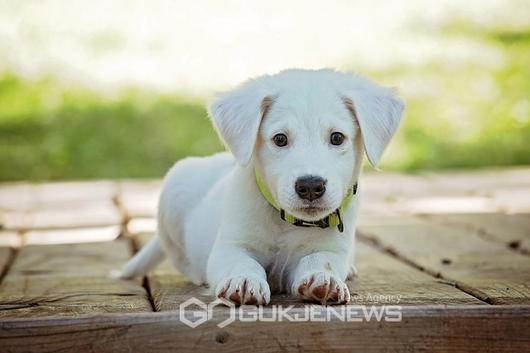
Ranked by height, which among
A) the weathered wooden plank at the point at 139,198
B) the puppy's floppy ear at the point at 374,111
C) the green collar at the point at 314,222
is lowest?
the weathered wooden plank at the point at 139,198

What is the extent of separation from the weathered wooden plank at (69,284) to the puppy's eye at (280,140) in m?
0.86

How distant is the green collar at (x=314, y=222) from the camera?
13.4 feet

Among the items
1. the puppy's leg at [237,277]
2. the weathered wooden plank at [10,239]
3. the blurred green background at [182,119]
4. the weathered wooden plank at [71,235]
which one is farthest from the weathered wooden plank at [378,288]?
the blurred green background at [182,119]

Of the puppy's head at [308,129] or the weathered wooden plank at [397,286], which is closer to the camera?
the puppy's head at [308,129]

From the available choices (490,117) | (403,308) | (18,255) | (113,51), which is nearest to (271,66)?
(113,51)

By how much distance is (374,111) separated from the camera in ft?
13.8

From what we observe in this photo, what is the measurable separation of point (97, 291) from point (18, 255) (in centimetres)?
147

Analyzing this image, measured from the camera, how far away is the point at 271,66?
14.1m

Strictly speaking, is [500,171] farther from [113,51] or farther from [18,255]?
[113,51]

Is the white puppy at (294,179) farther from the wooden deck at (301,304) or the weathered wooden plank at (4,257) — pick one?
the weathered wooden plank at (4,257)

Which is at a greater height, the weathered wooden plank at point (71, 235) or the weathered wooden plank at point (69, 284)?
the weathered wooden plank at point (69, 284)

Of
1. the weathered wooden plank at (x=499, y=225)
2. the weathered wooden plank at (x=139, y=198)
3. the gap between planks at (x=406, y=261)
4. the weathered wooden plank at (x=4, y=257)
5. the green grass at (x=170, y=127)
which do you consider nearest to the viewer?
the gap between planks at (x=406, y=261)

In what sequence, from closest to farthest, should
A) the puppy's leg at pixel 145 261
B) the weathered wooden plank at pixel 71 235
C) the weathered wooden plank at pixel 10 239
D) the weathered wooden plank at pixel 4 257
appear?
the puppy's leg at pixel 145 261 → the weathered wooden plank at pixel 4 257 → the weathered wooden plank at pixel 10 239 → the weathered wooden plank at pixel 71 235

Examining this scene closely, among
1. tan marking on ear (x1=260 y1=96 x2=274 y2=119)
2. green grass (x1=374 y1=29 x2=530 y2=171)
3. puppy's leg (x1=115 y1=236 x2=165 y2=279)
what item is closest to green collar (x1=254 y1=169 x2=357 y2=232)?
tan marking on ear (x1=260 y1=96 x2=274 y2=119)
